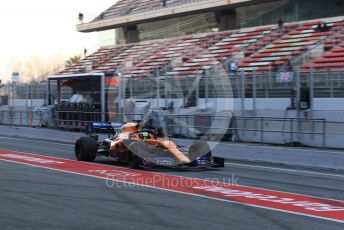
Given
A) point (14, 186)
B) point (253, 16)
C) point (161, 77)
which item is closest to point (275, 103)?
point (161, 77)

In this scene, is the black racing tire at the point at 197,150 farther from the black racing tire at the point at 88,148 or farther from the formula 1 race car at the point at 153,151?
the black racing tire at the point at 88,148

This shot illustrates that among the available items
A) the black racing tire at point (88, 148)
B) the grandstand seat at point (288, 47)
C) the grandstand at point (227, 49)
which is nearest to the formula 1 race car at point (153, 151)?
the black racing tire at point (88, 148)

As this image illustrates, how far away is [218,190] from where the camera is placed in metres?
10.5

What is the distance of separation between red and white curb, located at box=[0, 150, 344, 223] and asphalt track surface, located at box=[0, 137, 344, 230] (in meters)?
0.32

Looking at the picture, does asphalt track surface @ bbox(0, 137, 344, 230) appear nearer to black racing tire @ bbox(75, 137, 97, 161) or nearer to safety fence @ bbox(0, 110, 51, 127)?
black racing tire @ bbox(75, 137, 97, 161)

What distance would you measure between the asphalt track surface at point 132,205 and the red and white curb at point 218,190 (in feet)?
1.04

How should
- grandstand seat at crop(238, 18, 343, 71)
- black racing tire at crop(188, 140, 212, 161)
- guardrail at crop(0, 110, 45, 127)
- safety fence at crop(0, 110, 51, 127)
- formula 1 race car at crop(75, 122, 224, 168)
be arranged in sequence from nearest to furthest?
formula 1 race car at crop(75, 122, 224, 168) → black racing tire at crop(188, 140, 212, 161) → grandstand seat at crop(238, 18, 343, 71) → safety fence at crop(0, 110, 51, 127) → guardrail at crop(0, 110, 45, 127)

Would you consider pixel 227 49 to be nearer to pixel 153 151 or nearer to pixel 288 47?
pixel 288 47

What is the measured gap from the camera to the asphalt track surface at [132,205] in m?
7.43

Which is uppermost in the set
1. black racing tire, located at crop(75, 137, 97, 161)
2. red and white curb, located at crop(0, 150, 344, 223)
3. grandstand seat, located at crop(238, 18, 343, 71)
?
grandstand seat, located at crop(238, 18, 343, 71)

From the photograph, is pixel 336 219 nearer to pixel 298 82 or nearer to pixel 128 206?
pixel 128 206

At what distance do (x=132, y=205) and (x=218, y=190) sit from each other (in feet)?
7.33

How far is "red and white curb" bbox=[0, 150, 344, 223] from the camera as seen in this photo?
8.68 meters

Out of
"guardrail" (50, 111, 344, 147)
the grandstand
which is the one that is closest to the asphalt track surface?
"guardrail" (50, 111, 344, 147)
